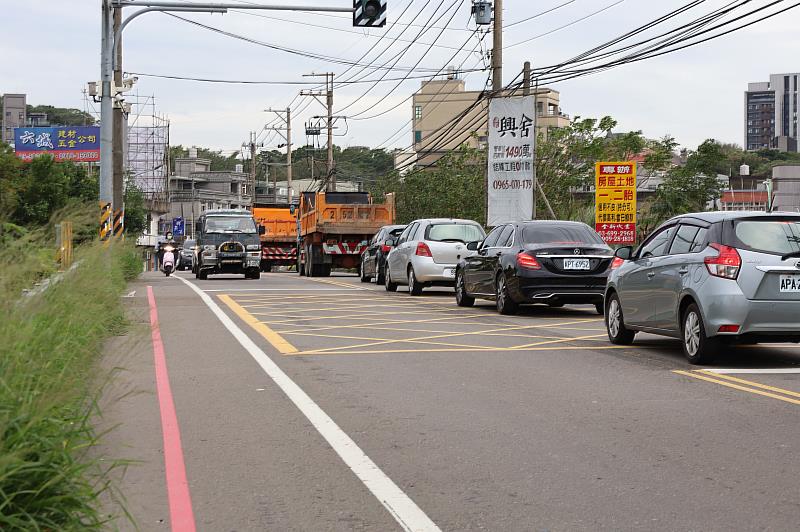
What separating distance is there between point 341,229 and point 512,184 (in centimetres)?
760

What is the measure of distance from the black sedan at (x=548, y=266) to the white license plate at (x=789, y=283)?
24.0 ft

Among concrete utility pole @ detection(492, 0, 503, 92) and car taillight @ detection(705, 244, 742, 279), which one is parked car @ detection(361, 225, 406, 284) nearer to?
concrete utility pole @ detection(492, 0, 503, 92)

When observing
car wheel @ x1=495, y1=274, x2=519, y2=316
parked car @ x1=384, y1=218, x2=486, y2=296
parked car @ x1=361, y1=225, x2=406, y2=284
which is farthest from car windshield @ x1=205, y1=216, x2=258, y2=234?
car wheel @ x1=495, y1=274, x2=519, y2=316

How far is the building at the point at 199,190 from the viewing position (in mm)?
119938

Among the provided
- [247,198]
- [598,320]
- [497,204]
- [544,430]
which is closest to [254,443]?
[544,430]

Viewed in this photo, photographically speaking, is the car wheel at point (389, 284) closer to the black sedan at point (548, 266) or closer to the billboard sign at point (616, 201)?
the billboard sign at point (616, 201)

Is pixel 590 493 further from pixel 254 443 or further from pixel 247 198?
pixel 247 198

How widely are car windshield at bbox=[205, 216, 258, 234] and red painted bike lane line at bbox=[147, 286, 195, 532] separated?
28.8m

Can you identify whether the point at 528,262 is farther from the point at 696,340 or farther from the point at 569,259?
the point at 696,340

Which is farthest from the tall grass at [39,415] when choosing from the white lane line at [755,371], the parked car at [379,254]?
the parked car at [379,254]

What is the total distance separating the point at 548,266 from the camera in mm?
18609

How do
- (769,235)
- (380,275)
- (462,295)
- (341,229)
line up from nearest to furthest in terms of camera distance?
1. (769,235)
2. (462,295)
3. (380,275)
4. (341,229)

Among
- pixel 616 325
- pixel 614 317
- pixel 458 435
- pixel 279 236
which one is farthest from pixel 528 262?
pixel 279 236

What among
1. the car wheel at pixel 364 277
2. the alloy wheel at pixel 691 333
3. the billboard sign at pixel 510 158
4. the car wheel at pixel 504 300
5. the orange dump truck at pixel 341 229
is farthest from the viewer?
the orange dump truck at pixel 341 229
